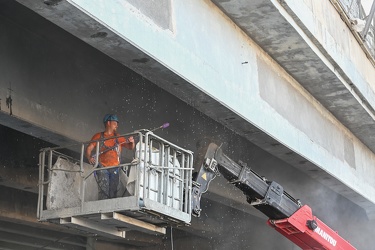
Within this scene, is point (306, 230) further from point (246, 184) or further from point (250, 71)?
point (250, 71)

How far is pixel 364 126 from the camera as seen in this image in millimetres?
13758

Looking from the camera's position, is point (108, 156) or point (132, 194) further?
point (108, 156)

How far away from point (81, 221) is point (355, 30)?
7528 millimetres

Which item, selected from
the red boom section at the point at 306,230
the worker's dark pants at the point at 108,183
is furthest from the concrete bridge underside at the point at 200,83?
the worker's dark pants at the point at 108,183

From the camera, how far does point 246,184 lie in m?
9.88

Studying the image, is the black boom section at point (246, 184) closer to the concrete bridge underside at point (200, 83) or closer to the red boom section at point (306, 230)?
the red boom section at point (306, 230)

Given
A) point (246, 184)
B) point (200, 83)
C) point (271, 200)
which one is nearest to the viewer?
point (200, 83)

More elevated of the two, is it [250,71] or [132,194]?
[250,71]

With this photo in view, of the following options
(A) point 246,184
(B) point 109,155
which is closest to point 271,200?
(A) point 246,184

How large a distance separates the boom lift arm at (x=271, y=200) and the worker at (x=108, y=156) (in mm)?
1014

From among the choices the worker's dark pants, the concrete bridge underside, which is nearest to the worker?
the worker's dark pants

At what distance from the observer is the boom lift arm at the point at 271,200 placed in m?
9.14

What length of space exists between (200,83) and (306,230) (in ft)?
12.1

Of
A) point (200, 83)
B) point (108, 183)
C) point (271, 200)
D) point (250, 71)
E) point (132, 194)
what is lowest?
point (132, 194)
